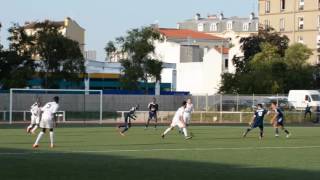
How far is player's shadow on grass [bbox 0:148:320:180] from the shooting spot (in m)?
17.0

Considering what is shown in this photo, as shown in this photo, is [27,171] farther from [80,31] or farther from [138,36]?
[80,31]

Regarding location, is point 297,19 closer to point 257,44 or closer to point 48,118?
point 257,44

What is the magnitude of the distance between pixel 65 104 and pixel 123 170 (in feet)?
142

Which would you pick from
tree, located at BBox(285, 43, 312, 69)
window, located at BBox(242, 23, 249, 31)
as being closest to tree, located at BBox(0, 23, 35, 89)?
tree, located at BBox(285, 43, 312, 69)

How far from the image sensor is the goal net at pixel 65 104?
5562cm

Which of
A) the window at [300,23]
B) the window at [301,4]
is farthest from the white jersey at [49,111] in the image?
the window at [300,23]

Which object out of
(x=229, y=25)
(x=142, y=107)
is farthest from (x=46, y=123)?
(x=229, y=25)

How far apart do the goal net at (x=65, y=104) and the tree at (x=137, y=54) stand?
10.1 meters

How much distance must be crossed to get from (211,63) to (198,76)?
293 cm

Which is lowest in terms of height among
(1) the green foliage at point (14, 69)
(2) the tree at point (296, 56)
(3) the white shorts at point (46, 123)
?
(3) the white shorts at point (46, 123)

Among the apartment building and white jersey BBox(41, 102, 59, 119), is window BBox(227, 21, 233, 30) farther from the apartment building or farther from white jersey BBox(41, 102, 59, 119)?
white jersey BBox(41, 102, 59, 119)

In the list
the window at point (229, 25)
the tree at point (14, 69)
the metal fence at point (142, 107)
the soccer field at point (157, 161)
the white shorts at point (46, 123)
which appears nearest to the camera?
the soccer field at point (157, 161)

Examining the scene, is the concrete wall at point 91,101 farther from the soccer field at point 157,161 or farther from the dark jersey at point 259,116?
the soccer field at point 157,161

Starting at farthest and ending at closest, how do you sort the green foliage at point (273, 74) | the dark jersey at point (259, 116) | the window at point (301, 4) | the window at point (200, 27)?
the window at point (200, 27)
the window at point (301, 4)
the green foliage at point (273, 74)
the dark jersey at point (259, 116)
